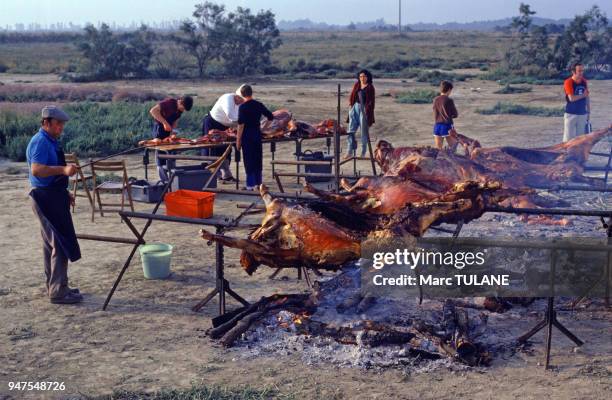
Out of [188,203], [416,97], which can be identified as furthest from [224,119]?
[416,97]

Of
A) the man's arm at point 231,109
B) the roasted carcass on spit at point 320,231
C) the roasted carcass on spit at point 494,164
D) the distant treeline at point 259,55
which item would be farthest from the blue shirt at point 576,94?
the distant treeline at point 259,55

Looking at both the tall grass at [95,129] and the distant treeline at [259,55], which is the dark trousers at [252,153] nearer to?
the tall grass at [95,129]

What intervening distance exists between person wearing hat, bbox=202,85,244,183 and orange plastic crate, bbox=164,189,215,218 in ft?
8.67

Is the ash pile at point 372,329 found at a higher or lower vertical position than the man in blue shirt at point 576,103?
lower

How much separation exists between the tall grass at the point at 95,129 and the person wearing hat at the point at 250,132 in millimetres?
5704

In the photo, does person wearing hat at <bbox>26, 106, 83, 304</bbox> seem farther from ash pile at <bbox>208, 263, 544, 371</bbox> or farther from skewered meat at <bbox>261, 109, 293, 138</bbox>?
skewered meat at <bbox>261, 109, 293, 138</bbox>

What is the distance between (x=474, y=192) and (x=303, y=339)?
1898 mm

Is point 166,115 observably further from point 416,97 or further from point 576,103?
point 416,97

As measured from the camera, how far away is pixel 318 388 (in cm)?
518

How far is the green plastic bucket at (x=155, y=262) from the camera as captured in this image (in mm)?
7645

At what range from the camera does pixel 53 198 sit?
6945 mm

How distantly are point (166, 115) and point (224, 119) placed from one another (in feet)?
3.20

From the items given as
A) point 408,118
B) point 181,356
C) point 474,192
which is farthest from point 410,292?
point 408,118

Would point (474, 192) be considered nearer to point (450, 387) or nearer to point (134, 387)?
point (450, 387)
